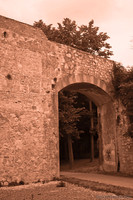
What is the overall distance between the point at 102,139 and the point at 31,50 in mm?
5096

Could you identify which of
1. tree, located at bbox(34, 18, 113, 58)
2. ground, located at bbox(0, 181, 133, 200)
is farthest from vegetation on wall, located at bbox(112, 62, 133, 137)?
tree, located at bbox(34, 18, 113, 58)

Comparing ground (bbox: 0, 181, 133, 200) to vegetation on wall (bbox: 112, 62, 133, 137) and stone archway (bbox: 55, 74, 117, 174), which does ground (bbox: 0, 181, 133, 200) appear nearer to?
vegetation on wall (bbox: 112, 62, 133, 137)

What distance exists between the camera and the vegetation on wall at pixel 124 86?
27.5 ft

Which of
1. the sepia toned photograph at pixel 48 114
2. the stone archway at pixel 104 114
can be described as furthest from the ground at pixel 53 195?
the stone archway at pixel 104 114

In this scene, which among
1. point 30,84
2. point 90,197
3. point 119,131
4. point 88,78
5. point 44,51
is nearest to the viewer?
point 90,197

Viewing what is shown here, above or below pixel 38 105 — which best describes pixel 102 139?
below

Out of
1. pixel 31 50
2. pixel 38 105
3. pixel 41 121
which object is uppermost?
pixel 31 50

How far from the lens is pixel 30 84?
6.92 metres

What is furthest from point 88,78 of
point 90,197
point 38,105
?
point 90,197

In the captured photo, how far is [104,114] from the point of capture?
998 cm

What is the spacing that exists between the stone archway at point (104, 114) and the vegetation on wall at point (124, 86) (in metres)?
0.51

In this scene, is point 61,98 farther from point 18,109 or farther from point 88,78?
point 18,109

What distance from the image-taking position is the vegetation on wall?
838 centimetres

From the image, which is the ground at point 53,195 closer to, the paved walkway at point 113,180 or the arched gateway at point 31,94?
the arched gateway at point 31,94
